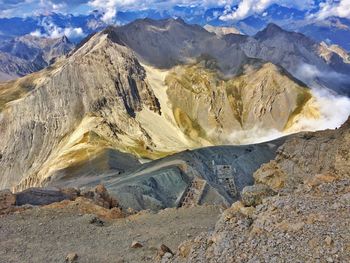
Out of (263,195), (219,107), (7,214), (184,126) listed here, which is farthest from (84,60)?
(263,195)

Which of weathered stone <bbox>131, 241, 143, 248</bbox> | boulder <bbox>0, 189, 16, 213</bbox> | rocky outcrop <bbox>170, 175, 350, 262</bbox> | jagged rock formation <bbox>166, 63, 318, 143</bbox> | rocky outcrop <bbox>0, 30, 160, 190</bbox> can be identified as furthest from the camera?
jagged rock formation <bbox>166, 63, 318, 143</bbox>

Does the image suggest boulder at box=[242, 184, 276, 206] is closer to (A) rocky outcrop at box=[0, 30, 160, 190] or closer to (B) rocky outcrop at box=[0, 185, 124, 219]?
(B) rocky outcrop at box=[0, 185, 124, 219]

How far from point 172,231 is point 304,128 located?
158 metres

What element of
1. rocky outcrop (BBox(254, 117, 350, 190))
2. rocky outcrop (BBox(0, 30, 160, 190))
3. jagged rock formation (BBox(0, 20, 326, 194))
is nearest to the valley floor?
rocky outcrop (BBox(254, 117, 350, 190))

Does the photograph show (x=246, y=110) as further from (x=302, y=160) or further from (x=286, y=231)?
(x=286, y=231)

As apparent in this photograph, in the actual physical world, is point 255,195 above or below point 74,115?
above

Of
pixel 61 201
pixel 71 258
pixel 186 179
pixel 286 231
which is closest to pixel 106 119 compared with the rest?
pixel 186 179

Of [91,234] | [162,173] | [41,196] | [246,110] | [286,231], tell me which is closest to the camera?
[286,231]

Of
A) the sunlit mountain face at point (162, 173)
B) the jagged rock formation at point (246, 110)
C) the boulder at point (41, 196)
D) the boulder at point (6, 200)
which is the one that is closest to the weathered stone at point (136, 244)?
the sunlit mountain face at point (162, 173)

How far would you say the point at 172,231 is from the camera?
2672 cm

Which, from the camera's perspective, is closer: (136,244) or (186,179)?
(136,244)

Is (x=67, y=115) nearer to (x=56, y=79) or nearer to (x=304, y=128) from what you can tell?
(x=56, y=79)

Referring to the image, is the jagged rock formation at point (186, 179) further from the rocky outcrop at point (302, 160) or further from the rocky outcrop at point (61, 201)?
the rocky outcrop at point (61, 201)

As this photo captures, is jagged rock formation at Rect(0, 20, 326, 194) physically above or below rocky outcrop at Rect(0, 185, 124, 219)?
below
